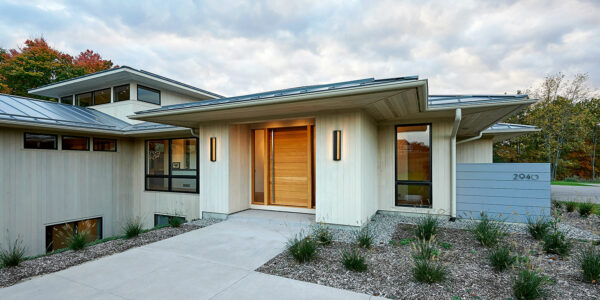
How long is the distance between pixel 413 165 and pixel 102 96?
37.0 ft

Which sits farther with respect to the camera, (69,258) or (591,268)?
(69,258)

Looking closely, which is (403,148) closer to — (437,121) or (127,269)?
(437,121)

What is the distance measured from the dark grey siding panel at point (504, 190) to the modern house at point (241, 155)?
0.30m

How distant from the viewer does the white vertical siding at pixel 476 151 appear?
8141 mm

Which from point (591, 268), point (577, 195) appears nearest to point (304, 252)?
point (591, 268)

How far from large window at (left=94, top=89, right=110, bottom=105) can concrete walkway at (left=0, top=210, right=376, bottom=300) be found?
8102 mm

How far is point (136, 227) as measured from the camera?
480 cm

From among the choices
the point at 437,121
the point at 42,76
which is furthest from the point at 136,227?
the point at 42,76

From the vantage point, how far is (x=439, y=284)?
2664mm

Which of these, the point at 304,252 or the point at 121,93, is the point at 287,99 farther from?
the point at 121,93

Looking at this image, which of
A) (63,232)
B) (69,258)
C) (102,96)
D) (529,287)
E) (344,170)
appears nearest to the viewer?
(529,287)

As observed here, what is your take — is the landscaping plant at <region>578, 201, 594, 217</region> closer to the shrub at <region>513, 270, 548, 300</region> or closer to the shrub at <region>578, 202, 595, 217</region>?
the shrub at <region>578, 202, 595, 217</region>

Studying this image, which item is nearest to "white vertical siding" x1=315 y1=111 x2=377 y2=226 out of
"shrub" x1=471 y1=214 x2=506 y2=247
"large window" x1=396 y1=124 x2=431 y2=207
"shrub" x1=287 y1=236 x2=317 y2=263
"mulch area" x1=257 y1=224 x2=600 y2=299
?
"mulch area" x1=257 y1=224 x2=600 y2=299

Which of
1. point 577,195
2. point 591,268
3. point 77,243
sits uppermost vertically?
point 591,268
